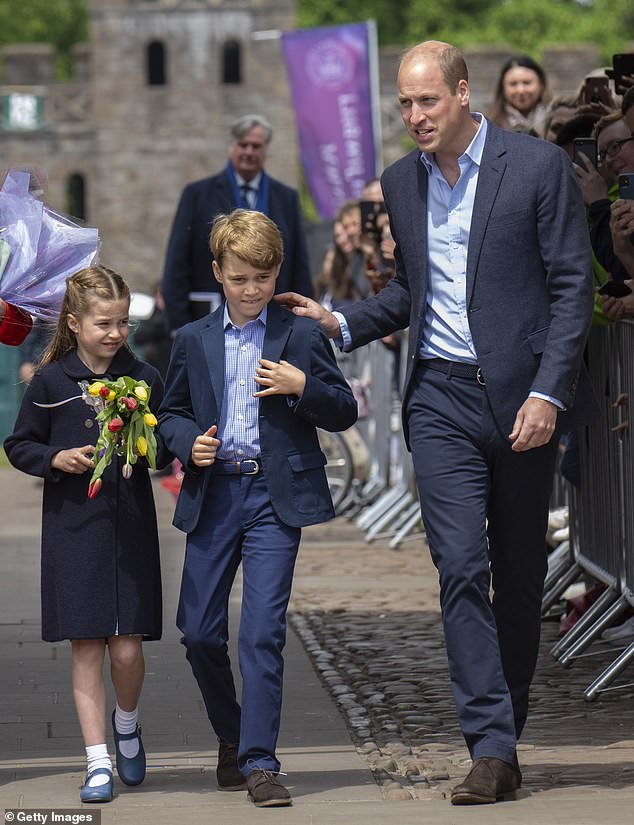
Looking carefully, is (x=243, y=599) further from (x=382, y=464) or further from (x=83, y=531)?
(x=382, y=464)

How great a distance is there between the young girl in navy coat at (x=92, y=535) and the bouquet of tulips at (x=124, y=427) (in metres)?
0.07

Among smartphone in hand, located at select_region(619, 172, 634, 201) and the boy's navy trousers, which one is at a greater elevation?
smartphone in hand, located at select_region(619, 172, 634, 201)

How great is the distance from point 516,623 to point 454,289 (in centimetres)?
Result: 100

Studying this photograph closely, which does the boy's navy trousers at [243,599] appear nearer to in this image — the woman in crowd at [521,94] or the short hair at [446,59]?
the short hair at [446,59]

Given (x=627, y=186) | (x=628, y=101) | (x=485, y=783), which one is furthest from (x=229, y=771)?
(x=628, y=101)

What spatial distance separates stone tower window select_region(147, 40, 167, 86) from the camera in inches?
2511

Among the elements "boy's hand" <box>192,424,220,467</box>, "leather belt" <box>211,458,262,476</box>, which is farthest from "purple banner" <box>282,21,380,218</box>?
"boy's hand" <box>192,424,220,467</box>

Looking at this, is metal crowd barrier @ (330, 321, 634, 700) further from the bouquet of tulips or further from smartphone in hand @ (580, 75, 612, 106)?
the bouquet of tulips

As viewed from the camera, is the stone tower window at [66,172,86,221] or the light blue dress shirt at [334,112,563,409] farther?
the stone tower window at [66,172,86,221]

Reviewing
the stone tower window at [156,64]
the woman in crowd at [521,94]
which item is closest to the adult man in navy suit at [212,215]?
the woman in crowd at [521,94]

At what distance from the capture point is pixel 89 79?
6381 cm

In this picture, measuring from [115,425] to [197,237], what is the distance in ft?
16.4

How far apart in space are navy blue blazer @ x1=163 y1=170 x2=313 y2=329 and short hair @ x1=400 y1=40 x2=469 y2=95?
4.67m

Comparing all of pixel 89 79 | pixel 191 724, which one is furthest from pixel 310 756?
pixel 89 79
